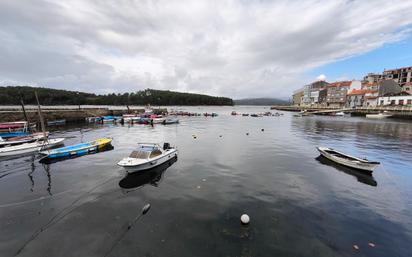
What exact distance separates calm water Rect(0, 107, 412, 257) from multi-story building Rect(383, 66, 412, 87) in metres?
138

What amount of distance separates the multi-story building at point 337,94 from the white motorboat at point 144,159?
148801 millimetres

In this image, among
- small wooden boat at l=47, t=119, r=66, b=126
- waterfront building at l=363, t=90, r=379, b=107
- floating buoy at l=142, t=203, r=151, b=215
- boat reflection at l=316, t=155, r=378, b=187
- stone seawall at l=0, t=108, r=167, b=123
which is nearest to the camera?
floating buoy at l=142, t=203, r=151, b=215

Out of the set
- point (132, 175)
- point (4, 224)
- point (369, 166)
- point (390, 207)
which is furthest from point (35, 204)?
point (369, 166)

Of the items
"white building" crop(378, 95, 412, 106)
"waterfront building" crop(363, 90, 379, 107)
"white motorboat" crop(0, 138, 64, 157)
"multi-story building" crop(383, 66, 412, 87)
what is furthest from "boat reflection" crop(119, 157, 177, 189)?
"multi-story building" crop(383, 66, 412, 87)

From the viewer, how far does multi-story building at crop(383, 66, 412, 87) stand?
393 feet

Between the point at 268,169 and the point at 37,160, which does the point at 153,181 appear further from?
the point at 37,160

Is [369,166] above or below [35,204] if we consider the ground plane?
above

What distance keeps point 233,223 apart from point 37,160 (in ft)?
84.3

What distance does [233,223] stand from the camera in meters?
12.2

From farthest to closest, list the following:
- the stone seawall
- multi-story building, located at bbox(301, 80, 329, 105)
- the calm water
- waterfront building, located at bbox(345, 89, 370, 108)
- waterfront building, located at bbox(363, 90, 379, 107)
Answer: multi-story building, located at bbox(301, 80, 329, 105) < waterfront building, located at bbox(345, 89, 370, 108) < waterfront building, located at bbox(363, 90, 379, 107) < the stone seawall < the calm water

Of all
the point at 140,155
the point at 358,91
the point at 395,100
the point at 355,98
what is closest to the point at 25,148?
the point at 140,155

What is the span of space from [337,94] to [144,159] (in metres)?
156

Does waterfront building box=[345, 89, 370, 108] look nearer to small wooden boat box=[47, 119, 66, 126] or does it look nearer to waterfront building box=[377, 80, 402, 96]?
waterfront building box=[377, 80, 402, 96]

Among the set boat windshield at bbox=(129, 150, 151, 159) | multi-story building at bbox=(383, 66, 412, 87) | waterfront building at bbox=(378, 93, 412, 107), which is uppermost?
multi-story building at bbox=(383, 66, 412, 87)
